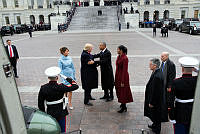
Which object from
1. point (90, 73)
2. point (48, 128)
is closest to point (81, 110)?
point (90, 73)

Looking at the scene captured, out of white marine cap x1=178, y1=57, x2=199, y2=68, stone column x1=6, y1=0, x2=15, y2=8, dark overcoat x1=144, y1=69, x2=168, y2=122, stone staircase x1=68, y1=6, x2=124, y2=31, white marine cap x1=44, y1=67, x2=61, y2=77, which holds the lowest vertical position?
dark overcoat x1=144, y1=69, x2=168, y2=122

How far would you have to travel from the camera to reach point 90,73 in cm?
564

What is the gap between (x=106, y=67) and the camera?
5.79 meters

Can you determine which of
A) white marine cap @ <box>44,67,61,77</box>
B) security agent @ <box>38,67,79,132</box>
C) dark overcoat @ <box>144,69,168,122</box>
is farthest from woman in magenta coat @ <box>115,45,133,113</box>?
white marine cap @ <box>44,67,61,77</box>

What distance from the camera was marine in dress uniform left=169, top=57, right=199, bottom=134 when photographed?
3170mm

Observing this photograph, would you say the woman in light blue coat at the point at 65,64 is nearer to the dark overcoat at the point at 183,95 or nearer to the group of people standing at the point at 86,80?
the group of people standing at the point at 86,80

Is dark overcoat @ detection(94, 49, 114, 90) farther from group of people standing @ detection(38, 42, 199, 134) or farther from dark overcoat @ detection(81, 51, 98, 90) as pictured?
dark overcoat @ detection(81, 51, 98, 90)

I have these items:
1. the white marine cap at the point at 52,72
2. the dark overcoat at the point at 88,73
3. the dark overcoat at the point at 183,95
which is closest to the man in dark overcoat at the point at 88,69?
the dark overcoat at the point at 88,73

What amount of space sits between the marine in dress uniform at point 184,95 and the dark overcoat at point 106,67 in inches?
100

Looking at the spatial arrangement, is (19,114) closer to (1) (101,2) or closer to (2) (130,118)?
(2) (130,118)

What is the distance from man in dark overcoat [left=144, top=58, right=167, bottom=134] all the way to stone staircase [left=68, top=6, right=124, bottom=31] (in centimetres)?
3167

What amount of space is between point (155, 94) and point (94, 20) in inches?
1522

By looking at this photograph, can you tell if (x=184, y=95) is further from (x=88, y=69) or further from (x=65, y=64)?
(x=65, y=64)

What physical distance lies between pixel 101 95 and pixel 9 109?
201 inches
